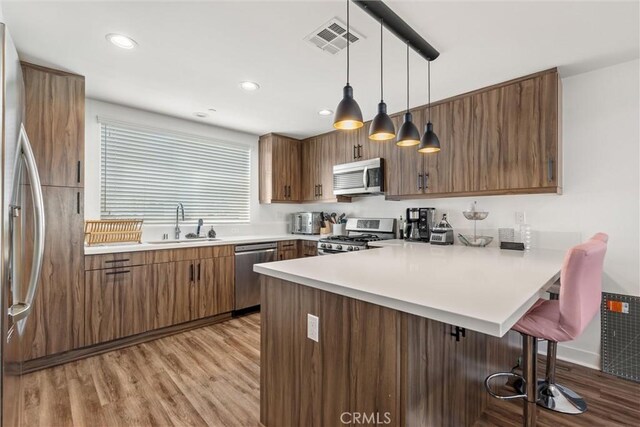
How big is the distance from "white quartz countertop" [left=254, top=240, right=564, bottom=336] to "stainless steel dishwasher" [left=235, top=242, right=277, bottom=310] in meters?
1.91

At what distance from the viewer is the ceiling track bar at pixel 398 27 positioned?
1611 mm

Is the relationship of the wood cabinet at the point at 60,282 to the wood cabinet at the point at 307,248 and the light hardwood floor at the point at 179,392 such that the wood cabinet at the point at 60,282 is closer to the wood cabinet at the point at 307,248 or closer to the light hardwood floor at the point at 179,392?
the light hardwood floor at the point at 179,392

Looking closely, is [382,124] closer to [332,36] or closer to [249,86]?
[332,36]

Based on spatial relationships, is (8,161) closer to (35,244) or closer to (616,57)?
(35,244)

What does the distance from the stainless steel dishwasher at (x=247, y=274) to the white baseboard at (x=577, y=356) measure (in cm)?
301

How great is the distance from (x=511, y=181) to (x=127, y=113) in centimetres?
393

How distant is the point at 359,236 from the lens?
153 inches

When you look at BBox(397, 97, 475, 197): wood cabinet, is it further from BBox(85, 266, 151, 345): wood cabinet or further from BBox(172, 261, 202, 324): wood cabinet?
BBox(85, 266, 151, 345): wood cabinet

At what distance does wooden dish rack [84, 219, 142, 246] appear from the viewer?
9.46ft

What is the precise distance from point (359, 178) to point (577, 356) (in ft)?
8.67

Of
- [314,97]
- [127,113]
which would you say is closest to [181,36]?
[314,97]

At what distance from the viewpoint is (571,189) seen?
2553 mm

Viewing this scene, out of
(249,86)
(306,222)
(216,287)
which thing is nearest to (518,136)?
(249,86)

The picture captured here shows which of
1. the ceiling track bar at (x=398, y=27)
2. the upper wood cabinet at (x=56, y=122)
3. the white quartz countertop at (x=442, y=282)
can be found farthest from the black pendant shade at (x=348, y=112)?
the upper wood cabinet at (x=56, y=122)
